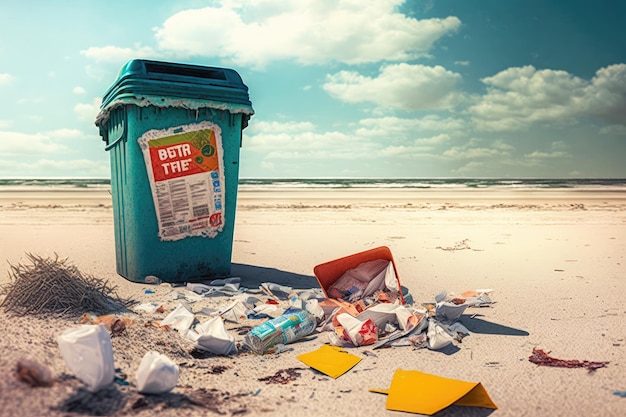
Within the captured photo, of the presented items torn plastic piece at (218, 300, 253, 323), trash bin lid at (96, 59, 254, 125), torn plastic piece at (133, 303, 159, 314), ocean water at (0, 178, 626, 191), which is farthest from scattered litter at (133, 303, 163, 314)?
ocean water at (0, 178, 626, 191)

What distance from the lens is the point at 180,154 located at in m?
3.65

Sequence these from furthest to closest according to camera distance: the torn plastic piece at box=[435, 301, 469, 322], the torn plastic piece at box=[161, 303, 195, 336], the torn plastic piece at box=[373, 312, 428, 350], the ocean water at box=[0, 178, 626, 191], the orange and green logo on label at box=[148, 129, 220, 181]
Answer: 1. the ocean water at box=[0, 178, 626, 191]
2. the orange and green logo on label at box=[148, 129, 220, 181]
3. the torn plastic piece at box=[435, 301, 469, 322]
4. the torn plastic piece at box=[161, 303, 195, 336]
5. the torn plastic piece at box=[373, 312, 428, 350]

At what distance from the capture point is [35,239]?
6152mm

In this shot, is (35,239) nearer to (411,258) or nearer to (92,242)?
(92,242)

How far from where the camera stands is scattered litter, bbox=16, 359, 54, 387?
1.53m

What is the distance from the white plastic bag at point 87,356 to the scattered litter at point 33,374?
72 mm

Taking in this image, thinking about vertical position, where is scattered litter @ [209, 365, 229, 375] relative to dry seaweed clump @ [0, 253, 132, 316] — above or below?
below

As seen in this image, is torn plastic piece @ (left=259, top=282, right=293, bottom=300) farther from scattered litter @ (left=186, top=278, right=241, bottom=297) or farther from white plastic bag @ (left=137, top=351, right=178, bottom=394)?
white plastic bag @ (left=137, top=351, right=178, bottom=394)

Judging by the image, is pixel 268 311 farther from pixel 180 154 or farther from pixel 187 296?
pixel 180 154

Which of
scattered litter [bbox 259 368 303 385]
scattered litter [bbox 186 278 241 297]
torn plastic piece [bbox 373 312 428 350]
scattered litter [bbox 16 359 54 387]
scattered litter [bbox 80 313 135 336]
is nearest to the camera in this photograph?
scattered litter [bbox 16 359 54 387]

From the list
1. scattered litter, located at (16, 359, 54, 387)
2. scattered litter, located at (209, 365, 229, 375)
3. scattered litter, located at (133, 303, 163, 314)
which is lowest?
scattered litter, located at (209, 365, 229, 375)

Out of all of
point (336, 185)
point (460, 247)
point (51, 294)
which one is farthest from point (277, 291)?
point (336, 185)

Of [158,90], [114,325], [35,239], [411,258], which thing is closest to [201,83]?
[158,90]

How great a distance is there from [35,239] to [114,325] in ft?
15.4
